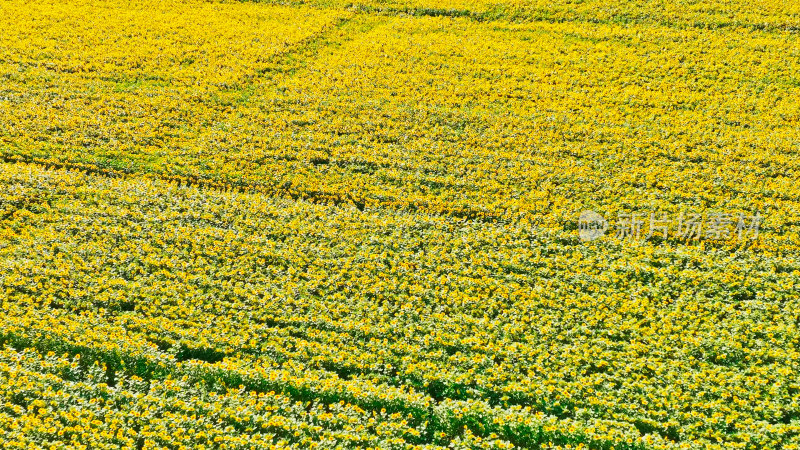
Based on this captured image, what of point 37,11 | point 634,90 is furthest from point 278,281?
point 37,11

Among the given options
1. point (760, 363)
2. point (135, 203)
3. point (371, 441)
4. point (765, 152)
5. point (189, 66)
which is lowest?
point (371, 441)

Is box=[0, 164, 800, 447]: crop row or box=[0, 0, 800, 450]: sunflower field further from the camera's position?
box=[0, 164, 800, 447]: crop row

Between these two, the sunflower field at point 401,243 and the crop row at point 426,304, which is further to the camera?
the crop row at point 426,304

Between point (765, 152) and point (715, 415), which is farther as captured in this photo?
point (765, 152)

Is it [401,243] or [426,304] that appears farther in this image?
[401,243]

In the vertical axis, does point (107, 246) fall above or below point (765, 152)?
below

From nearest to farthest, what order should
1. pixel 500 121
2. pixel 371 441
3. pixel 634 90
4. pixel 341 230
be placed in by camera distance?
1. pixel 371 441
2. pixel 341 230
3. pixel 500 121
4. pixel 634 90

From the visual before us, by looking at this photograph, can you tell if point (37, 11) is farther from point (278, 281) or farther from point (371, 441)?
point (371, 441)

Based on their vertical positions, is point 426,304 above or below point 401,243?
below
